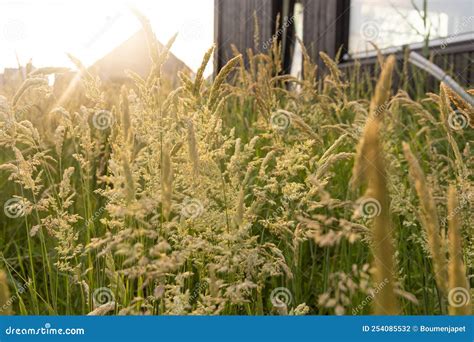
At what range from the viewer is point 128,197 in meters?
0.70

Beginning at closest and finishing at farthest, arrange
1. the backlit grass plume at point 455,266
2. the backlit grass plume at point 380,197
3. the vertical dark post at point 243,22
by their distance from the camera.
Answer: the backlit grass plume at point 380,197 < the backlit grass plume at point 455,266 < the vertical dark post at point 243,22

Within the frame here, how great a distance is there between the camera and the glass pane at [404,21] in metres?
4.62

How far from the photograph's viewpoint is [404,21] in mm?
5406

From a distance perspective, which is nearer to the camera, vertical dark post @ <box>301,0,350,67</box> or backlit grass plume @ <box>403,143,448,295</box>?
backlit grass plume @ <box>403,143,448,295</box>

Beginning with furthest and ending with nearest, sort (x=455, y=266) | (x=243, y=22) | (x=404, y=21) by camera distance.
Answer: (x=243, y=22) → (x=404, y=21) → (x=455, y=266)

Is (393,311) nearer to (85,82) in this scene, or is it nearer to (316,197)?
(85,82)

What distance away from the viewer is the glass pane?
15.2 ft

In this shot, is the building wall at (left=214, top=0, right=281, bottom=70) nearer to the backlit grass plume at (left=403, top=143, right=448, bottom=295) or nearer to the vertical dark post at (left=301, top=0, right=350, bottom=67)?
the vertical dark post at (left=301, top=0, right=350, bottom=67)

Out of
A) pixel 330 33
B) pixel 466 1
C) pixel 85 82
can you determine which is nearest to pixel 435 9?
pixel 466 1

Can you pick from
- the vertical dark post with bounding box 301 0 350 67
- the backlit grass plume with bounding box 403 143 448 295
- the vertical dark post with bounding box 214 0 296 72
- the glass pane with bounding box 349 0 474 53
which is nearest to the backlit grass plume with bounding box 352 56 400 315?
the backlit grass plume with bounding box 403 143 448 295

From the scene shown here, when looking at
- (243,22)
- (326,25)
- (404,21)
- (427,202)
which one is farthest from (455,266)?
(243,22)

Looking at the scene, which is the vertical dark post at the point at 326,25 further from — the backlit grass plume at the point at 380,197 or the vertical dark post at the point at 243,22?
the backlit grass plume at the point at 380,197

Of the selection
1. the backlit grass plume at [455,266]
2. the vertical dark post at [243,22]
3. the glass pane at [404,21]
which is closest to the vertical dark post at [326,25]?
the glass pane at [404,21]

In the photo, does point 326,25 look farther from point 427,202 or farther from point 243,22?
point 427,202
